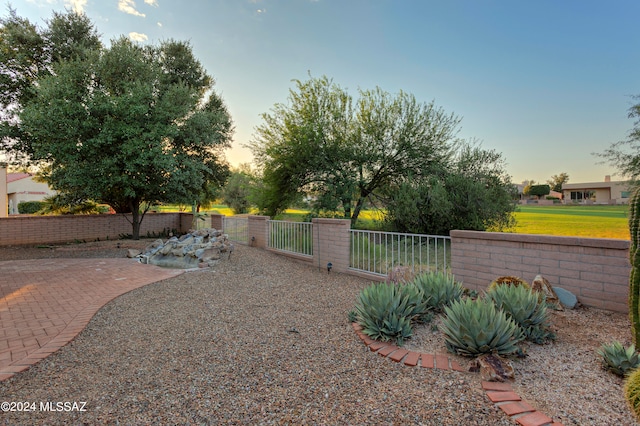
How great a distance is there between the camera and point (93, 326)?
12.7ft

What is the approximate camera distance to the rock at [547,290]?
3.77 metres

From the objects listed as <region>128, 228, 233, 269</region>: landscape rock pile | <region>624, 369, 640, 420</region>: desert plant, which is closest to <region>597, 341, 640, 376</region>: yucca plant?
<region>624, 369, 640, 420</region>: desert plant

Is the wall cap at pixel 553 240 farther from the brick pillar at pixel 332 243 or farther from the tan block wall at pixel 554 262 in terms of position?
the brick pillar at pixel 332 243

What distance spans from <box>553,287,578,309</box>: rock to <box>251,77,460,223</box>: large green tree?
836 centimetres

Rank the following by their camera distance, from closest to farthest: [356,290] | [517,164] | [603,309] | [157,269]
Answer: [603,309], [356,290], [157,269], [517,164]

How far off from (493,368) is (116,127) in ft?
37.0

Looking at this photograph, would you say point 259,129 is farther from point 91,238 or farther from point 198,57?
point 91,238

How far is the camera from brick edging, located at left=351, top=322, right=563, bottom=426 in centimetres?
185

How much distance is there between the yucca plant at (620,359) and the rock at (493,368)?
756 millimetres

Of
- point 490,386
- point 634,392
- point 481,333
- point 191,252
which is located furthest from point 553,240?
point 191,252

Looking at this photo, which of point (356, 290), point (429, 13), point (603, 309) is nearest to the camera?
point (603, 309)

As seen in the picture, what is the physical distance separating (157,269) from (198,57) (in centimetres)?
1209

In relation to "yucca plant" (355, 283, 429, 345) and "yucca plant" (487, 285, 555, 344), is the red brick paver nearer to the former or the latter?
"yucca plant" (355, 283, 429, 345)

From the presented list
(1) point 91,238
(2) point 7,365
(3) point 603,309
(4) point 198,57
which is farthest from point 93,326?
(4) point 198,57
